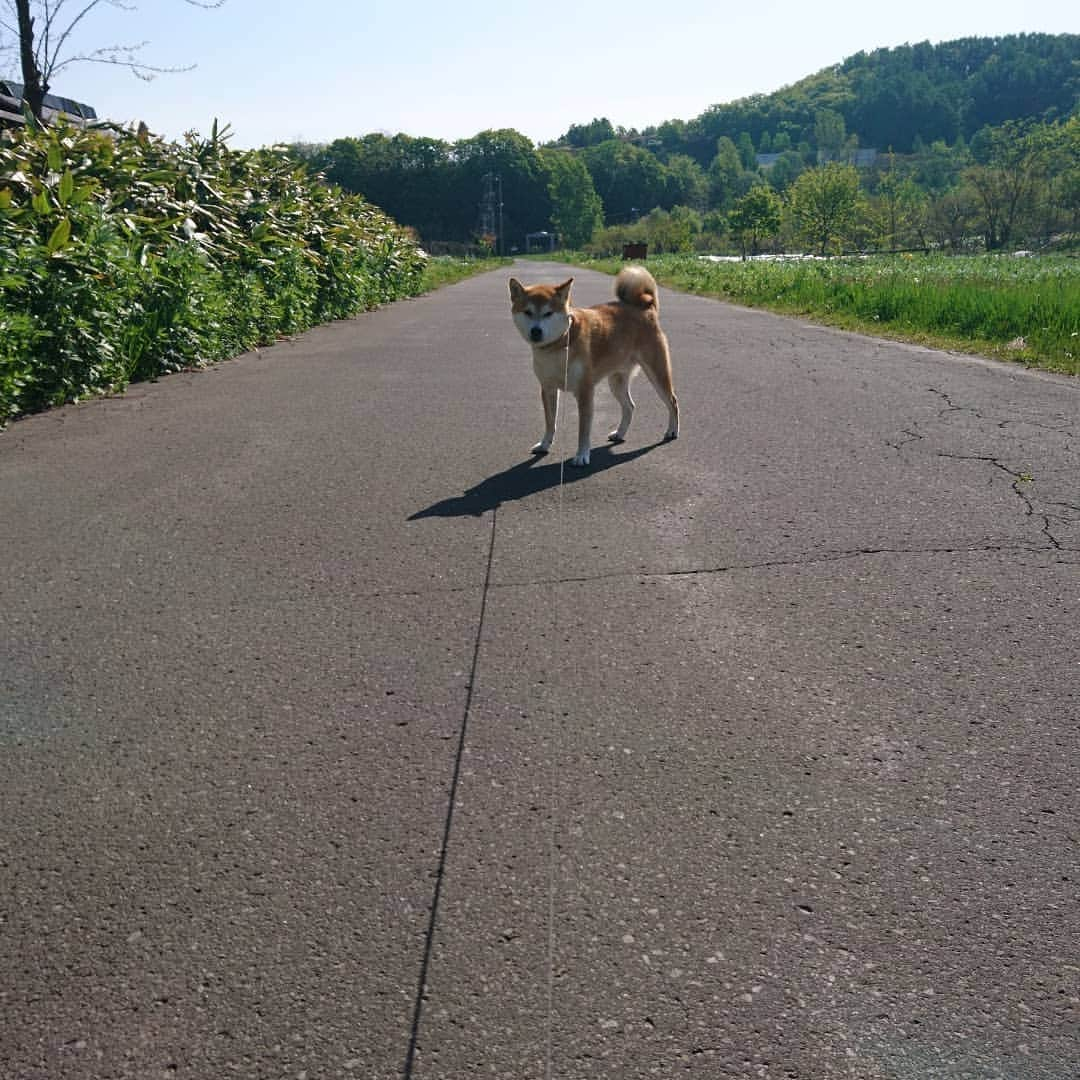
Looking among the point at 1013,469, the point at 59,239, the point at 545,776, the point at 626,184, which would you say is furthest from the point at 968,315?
the point at 626,184

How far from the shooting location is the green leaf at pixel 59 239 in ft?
25.0

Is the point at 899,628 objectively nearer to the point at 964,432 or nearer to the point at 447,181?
the point at 964,432

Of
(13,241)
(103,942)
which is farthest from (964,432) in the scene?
(13,241)

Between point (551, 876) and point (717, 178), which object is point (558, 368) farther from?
point (717, 178)

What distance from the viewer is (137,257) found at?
898cm

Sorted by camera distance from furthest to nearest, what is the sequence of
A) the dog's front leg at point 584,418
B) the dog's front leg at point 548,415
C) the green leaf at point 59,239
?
1. the green leaf at point 59,239
2. the dog's front leg at point 548,415
3. the dog's front leg at point 584,418

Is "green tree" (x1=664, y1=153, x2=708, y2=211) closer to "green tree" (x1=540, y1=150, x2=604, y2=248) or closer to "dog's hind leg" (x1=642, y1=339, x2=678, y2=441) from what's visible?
"green tree" (x1=540, y1=150, x2=604, y2=248)

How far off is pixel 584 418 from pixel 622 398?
33.5 inches

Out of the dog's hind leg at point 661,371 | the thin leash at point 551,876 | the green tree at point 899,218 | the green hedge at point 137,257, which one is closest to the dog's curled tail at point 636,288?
the dog's hind leg at point 661,371

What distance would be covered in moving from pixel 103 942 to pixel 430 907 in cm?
70

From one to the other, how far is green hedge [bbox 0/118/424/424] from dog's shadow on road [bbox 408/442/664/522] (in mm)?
3963

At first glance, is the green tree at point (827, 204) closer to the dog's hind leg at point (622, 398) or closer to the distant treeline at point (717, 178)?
the distant treeline at point (717, 178)

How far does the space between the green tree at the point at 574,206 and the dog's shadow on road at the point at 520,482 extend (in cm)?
14232

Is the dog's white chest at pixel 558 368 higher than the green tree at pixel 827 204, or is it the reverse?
the green tree at pixel 827 204
